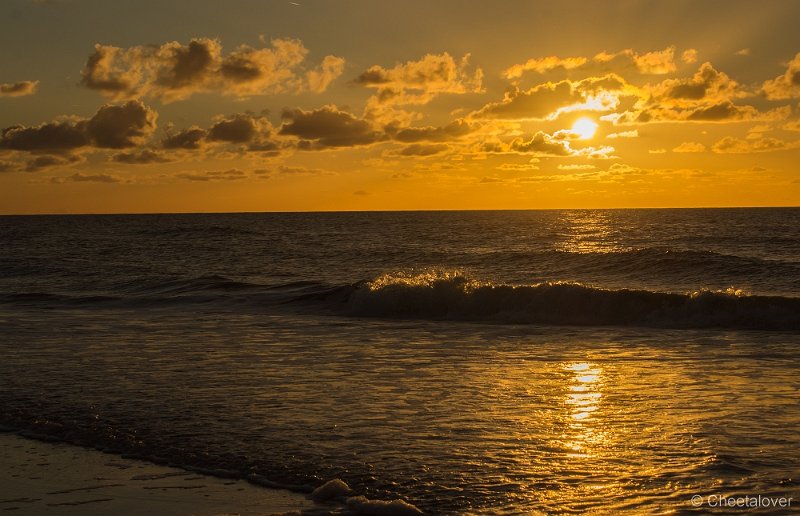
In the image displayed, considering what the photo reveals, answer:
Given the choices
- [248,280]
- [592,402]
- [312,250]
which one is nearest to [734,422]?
[592,402]

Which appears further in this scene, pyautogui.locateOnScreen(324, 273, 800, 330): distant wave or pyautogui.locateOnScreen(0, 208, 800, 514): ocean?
pyautogui.locateOnScreen(324, 273, 800, 330): distant wave

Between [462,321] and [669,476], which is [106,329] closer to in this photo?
[462,321]

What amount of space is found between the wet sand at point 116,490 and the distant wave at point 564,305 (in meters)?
15.8

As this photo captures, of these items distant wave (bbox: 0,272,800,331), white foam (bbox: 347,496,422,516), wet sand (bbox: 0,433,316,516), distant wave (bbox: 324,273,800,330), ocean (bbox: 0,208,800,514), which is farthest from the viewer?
distant wave (bbox: 0,272,800,331)

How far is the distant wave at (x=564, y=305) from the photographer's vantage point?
2152cm

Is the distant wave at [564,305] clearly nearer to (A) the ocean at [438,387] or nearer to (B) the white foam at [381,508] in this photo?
(A) the ocean at [438,387]

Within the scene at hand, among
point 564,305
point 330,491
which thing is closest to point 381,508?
point 330,491

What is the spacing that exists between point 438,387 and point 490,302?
12.8 m

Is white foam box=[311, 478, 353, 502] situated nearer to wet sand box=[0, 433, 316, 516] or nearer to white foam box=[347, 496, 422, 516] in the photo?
wet sand box=[0, 433, 316, 516]

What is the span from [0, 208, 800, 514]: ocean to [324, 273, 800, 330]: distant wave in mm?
76

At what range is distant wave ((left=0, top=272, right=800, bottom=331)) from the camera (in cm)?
2177

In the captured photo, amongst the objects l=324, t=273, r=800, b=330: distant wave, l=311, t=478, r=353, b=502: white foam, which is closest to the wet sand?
l=311, t=478, r=353, b=502: white foam

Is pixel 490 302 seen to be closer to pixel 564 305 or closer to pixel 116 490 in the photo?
pixel 564 305

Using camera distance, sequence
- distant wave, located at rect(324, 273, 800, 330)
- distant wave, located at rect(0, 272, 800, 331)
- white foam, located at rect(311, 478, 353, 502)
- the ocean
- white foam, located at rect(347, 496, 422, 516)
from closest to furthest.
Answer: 1. white foam, located at rect(347, 496, 422, 516)
2. white foam, located at rect(311, 478, 353, 502)
3. the ocean
4. distant wave, located at rect(324, 273, 800, 330)
5. distant wave, located at rect(0, 272, 800, 331)
